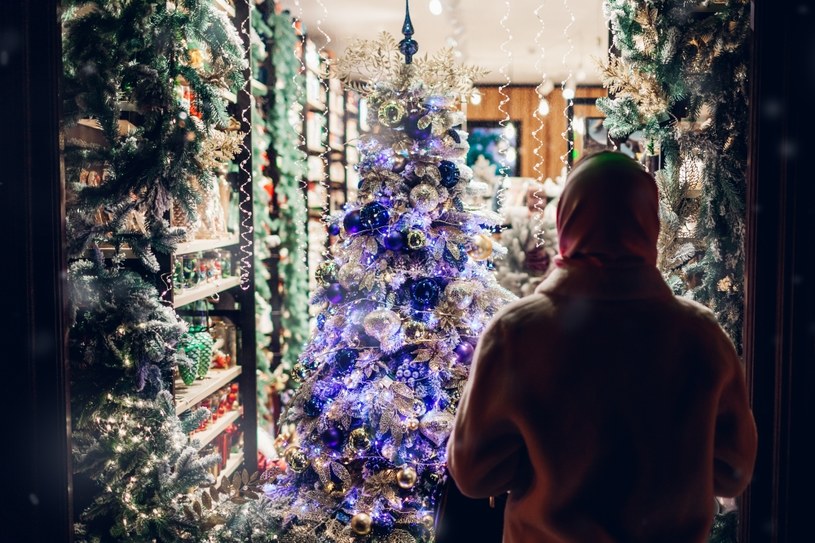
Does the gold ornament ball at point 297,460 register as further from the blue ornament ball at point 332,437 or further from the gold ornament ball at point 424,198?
the gold ornament ball at point 424,198

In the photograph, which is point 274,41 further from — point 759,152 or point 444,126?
point 759,152

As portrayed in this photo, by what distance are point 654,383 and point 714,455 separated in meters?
0.29

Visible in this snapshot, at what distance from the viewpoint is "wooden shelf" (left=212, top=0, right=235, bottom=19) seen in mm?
3612

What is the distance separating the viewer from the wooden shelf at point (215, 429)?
3429 mm

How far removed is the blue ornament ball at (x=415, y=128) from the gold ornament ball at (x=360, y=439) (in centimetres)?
115

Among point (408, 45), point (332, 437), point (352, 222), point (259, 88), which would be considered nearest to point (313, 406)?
point (332, 437)

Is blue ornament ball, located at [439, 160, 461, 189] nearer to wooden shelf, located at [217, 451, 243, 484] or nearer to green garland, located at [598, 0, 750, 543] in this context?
green garland, located at [598, 0, 750, 543]

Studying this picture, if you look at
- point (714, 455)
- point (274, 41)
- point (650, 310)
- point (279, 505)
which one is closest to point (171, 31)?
point (279, 505)

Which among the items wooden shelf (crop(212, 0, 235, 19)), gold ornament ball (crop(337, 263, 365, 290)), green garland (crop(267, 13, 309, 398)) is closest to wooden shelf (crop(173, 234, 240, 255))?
gold ornament ball (crop(337, 263, 365, 290))

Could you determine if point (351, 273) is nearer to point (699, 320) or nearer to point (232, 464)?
point (699, 320)

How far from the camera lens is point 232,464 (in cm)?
397

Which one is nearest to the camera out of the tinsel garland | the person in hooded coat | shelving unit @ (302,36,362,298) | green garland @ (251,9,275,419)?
the person in hooded coat

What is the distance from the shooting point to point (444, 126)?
279 cm

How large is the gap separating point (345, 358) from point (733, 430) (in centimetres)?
153
